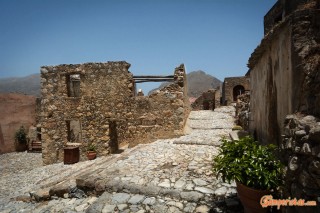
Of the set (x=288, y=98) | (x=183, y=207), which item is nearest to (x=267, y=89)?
(x=288, y=98)


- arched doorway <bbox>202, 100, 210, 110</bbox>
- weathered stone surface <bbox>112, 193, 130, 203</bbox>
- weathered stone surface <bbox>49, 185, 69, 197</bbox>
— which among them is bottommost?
weathered stone surface <bbox>49, 185, 69, 197</bbox>

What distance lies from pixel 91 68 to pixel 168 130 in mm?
5086

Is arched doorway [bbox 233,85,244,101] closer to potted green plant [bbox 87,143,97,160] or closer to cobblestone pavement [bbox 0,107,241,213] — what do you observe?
potted green plant [bbox 87,143,97,160]

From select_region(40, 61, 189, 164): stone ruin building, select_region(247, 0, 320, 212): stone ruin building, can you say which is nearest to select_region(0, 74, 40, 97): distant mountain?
select_region(40, 61, 189, 164): stone ruin building

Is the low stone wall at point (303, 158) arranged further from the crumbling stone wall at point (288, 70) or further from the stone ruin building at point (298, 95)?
the crumbling stone wall at point (288, 70)

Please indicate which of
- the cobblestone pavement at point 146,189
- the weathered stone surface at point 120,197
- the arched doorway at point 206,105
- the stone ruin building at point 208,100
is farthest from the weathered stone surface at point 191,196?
the arched doorway at point 206,105

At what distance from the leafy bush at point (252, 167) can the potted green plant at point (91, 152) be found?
883 centimetres

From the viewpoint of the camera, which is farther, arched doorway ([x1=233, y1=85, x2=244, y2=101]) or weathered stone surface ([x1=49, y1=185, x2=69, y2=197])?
arched doorway ([x1=233, y1=85, x2=244, y2=101])

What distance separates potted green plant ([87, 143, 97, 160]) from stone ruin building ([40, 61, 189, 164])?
20cm

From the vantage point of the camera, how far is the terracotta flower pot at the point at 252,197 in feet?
8.99

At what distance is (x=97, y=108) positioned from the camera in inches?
429

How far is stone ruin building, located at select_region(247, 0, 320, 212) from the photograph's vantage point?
2.09 metres

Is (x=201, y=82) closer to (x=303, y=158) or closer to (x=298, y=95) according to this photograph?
(x=298, y=95)

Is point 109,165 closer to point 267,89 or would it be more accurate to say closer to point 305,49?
point 267,89
